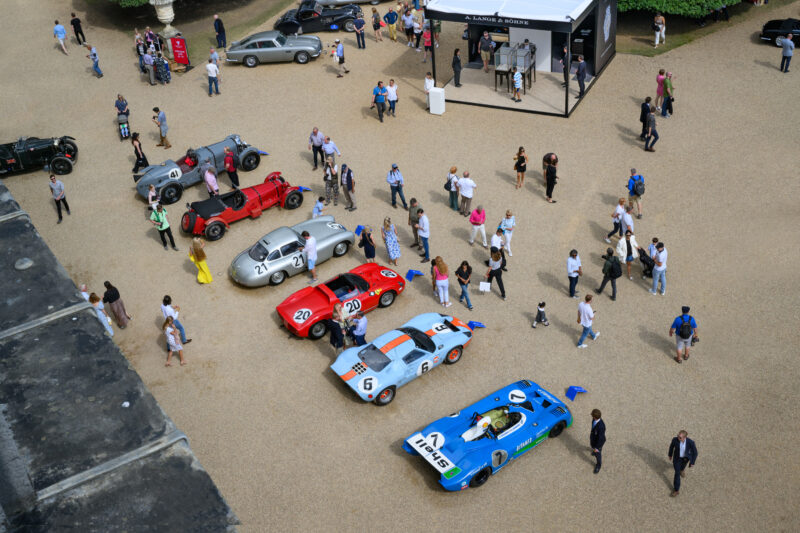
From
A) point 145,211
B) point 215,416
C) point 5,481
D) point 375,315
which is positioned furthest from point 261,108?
point 5,481

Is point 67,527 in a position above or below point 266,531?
above

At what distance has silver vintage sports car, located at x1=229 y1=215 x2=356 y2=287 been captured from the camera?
20062 mm

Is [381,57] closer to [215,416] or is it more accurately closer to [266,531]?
[215,416]

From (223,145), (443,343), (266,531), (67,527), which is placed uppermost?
(67,527)

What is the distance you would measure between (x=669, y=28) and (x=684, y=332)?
21504mm

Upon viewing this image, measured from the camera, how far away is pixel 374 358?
16781 mm

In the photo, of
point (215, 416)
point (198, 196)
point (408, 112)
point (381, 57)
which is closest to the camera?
point (215, 416)

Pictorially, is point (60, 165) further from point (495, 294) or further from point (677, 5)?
point (677, 5)

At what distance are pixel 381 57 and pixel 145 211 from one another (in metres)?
13.6

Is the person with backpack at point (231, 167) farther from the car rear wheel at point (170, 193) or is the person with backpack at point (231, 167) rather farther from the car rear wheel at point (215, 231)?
the car rear wheel at point (215, 231)

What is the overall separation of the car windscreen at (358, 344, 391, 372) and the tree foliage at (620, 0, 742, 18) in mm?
22309

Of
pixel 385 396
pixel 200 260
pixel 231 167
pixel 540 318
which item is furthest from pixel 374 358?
pixel 231 167

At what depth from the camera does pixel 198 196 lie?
2473cm

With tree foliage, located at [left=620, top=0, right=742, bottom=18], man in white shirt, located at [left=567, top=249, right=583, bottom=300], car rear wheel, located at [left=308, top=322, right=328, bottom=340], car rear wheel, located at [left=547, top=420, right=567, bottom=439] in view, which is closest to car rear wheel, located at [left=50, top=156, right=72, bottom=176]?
car rear wheel, located at [left=308, top=322, right=328, bottom=340]
